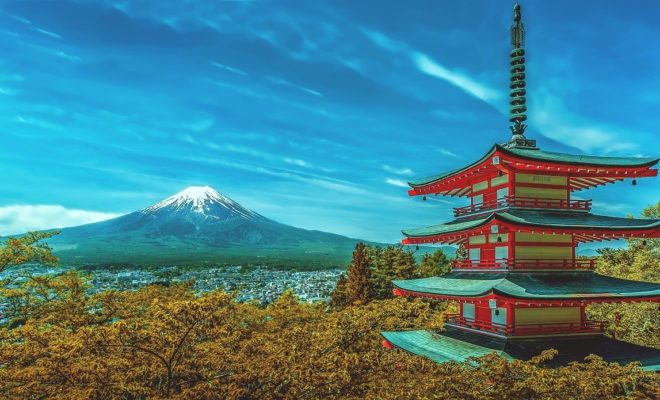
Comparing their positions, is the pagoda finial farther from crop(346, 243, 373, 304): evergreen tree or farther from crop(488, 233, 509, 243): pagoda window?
crop(346, 243, 373, 304): evergreen tree

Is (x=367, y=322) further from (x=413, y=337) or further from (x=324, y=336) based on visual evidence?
(x=413, y=337)

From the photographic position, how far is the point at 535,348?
45.2 ft

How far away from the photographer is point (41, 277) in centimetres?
1984

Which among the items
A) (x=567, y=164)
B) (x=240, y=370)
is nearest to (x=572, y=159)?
(x=567, y=164)

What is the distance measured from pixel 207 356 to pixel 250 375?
5.51 ft

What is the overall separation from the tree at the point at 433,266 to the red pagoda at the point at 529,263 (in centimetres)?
3082

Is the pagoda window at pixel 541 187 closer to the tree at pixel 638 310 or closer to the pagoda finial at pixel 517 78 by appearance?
the pagoda finial at pixel 517 78

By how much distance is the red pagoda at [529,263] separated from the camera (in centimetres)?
1388

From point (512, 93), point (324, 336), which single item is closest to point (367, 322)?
point (324, 336)

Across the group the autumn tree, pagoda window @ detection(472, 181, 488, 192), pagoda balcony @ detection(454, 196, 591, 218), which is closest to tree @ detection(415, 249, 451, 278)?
the autumn tree

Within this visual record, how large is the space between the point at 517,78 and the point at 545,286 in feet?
25.5

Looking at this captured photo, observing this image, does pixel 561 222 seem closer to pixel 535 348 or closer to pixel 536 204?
pixel 536 204

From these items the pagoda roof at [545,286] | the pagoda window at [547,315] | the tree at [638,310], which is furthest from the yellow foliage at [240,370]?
the tree at [638,310]

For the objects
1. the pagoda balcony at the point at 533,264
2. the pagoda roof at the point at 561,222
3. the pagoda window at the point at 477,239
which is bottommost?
the pagoda balcony at the point at 533,264
